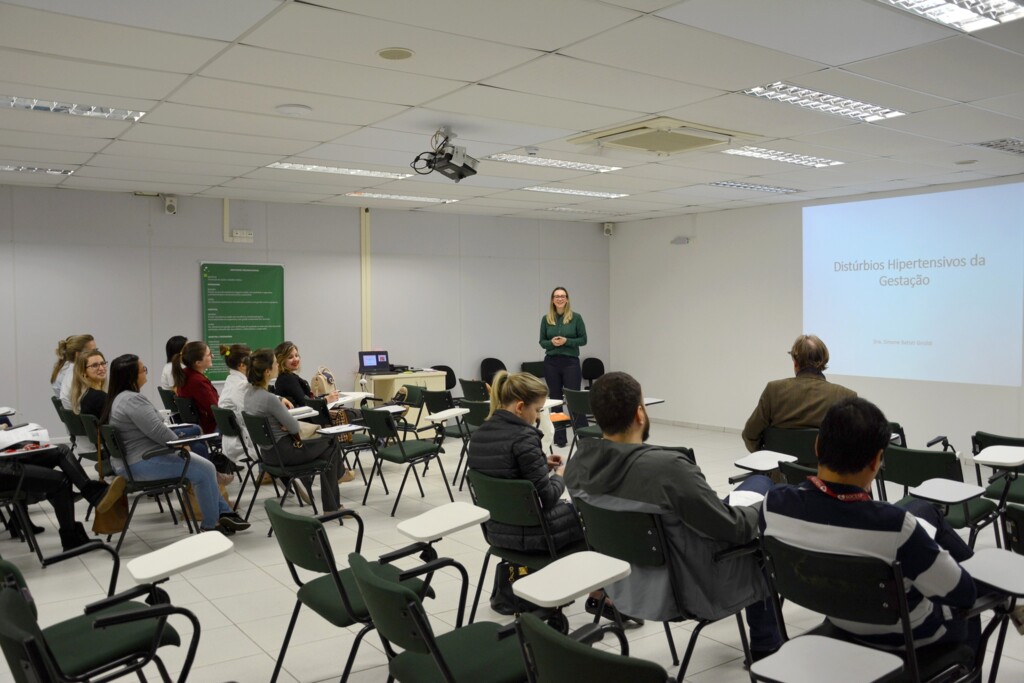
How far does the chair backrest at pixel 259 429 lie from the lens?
5.38 m

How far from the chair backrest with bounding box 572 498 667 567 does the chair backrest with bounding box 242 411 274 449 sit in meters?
3.05

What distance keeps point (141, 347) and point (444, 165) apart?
15.9ft

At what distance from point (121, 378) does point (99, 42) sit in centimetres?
230

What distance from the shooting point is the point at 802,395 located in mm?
4559

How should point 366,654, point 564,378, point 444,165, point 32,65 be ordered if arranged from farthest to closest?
point 564,378, point 444,165, point 32,65, point 366,654

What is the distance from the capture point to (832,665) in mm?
1890

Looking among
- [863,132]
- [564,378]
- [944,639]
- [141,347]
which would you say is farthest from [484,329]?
[944,639]

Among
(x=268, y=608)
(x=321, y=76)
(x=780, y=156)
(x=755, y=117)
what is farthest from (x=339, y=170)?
(x=268, y=608)

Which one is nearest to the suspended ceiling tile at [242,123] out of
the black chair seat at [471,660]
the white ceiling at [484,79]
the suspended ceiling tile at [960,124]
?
the white ceiling at [484,79]

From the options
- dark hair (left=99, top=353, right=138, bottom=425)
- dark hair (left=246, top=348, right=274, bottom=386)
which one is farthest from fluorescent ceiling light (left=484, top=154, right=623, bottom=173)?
dark hair (left=99, top=353, right=138, bottom=425)

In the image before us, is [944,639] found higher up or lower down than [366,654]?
higher up

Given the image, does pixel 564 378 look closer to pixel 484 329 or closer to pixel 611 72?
pixel 484 329

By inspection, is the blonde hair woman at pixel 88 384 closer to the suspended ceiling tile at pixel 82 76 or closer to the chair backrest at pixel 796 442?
the suspended ceiling tile at pixel 82 76

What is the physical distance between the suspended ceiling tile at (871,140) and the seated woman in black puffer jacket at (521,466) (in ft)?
10.6
